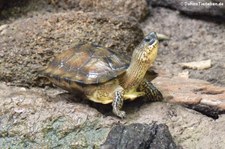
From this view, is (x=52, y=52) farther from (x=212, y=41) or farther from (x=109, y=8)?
(x=212, y=41)

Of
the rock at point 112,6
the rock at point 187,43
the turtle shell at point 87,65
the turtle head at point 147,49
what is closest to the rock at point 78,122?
the turtle shell at point 87,65

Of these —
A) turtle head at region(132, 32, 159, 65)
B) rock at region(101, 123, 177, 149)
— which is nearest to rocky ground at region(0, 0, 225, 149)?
rock at region(101, 123, 177, 149)

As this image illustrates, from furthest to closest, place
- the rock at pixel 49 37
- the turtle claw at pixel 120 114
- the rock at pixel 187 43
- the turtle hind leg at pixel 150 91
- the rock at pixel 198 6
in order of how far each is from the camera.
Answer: the rock at pixel 198 6
the rock at pixel 187 43
the rock at pixel 49 37
the turtle hind leg at pixel 150 91
the turtle claw at pixel 120 114

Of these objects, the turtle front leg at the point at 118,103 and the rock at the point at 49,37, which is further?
the rock at the point at 49,37

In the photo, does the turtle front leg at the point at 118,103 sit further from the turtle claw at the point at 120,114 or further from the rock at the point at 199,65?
the rock at the point at 199,65

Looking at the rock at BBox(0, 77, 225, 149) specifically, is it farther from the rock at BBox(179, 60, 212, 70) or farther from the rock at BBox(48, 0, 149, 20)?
the rock at BBox(48, 0, 149, 20)

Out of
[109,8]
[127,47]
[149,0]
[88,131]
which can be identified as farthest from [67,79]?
[149,0]

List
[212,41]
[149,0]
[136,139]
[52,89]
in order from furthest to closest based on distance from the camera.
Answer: [149,0], [212,41], [52,89], [136,139]
